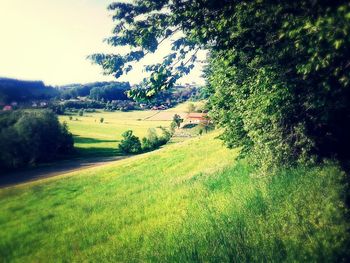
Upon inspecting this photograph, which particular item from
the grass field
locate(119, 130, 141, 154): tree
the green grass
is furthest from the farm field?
the green grass

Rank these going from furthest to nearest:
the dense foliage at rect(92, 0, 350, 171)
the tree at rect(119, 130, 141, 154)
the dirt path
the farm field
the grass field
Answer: the farm field, the grass field, the tree at rect(119, 130, 141, 154), the dirt path, the dense foliage at rect(92, 0, 350, 171)

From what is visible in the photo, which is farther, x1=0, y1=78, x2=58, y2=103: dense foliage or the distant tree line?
the distant tree line

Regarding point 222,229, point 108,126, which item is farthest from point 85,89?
point 108,126

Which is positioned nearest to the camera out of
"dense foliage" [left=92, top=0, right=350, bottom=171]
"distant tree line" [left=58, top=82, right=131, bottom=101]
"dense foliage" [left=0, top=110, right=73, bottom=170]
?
"dense foliage" [left=92, top=0, right=350, bottom=171]

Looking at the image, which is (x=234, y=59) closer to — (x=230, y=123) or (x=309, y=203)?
(x=309, y=203)

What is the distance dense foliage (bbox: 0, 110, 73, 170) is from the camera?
1626 inches

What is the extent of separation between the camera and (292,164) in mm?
9766

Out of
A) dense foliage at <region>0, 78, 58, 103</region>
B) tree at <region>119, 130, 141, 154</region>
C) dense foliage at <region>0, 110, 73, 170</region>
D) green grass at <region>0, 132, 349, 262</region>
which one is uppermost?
dense foliage at <region>0, 78, 58, 103</region>

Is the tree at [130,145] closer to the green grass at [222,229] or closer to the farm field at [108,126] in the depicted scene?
the farm field at [108,126]

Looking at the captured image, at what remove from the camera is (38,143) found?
55.5 metres

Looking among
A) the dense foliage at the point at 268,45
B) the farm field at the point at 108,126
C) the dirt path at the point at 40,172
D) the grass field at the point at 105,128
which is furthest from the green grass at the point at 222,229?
the grass field at the point at 105,128

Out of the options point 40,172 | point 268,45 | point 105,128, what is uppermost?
point 268,45

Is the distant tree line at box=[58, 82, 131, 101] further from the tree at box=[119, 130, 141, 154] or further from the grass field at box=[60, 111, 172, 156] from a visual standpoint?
the grass field at box=[60, 111, 172, 156]

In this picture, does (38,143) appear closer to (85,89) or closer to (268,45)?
(85,89)
